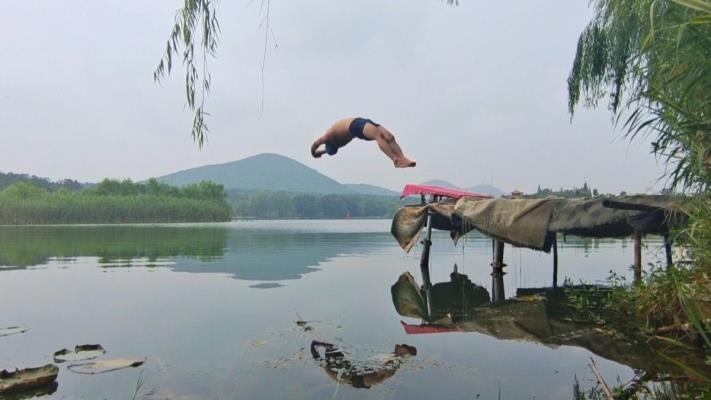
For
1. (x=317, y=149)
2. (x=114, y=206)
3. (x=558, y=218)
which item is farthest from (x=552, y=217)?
(x=114, y=206)

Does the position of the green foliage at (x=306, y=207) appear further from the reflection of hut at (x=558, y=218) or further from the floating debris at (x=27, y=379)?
the floating debris at (x=27, y=379)

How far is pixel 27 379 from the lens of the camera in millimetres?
4371

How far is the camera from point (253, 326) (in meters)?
6.94

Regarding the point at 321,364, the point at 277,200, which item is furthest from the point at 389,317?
the point at 277,200

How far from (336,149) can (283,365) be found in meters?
Result: 4.05

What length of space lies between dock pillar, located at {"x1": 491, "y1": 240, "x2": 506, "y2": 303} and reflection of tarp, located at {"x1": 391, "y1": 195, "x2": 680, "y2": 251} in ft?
3.52

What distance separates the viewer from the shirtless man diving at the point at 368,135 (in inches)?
55.4

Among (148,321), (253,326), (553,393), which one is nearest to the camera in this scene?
(553,393)

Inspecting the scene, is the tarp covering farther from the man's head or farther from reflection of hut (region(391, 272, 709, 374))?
the man's head

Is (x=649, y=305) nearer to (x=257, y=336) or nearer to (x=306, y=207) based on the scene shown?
(x=257, y=336)

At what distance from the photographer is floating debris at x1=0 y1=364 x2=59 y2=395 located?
14.0 ft

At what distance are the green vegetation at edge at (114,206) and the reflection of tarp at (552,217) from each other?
5286cm

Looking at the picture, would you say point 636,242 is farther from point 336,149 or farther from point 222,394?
point 336,149

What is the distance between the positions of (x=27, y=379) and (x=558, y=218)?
28.7ft
